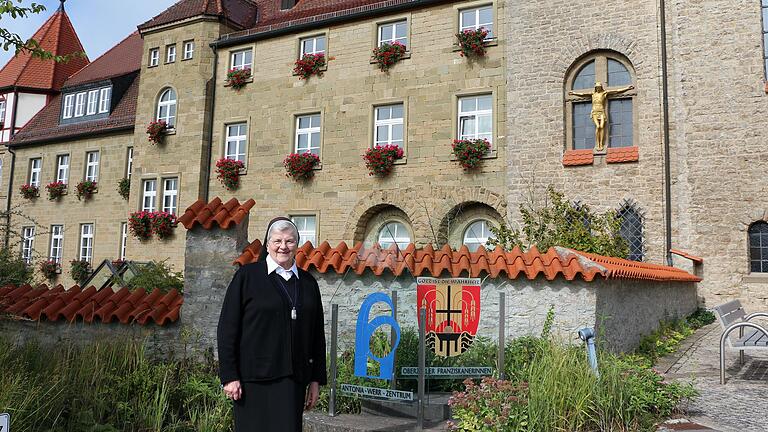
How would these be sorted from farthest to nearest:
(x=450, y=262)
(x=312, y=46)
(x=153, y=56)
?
(x=153, y=56), (x=312, y=46), (x=450, y=262)

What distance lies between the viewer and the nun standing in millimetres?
3674

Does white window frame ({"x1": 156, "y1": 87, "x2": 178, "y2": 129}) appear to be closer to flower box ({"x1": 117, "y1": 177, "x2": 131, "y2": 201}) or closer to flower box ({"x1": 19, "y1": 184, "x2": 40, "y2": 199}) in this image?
flower box ({"x1": 117, "y1": 177, "x2": 131, "y2": 201})

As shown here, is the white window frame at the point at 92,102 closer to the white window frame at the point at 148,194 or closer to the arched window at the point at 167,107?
the arched window at the point at 167,107

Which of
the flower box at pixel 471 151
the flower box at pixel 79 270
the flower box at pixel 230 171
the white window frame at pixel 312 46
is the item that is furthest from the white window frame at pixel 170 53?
the flower box at pixel 471 151

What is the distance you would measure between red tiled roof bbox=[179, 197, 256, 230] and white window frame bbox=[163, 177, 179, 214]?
14389 mm

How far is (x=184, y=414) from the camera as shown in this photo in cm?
588

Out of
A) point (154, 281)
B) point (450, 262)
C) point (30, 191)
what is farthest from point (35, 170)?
point (450, 262)

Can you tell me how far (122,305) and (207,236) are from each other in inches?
51.1

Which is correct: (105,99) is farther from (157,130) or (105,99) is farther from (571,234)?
(571,234)

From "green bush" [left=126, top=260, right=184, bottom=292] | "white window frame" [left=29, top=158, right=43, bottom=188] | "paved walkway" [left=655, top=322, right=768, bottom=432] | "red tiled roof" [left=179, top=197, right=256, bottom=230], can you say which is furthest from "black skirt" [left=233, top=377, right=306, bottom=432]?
"white window frame" [left=29, top=158, right=43, bottom=188]

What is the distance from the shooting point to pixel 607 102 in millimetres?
15500

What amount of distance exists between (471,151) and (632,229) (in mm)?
4216

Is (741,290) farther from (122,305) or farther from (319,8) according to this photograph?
(319,8)

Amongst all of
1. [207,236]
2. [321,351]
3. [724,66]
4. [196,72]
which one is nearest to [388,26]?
[196,72]
